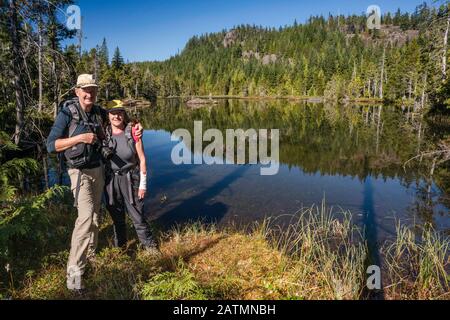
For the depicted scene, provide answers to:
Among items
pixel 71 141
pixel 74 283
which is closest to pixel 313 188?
pixel 74 283

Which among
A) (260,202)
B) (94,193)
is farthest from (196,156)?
(94,193)

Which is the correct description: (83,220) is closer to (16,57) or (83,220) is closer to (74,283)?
(74,283)

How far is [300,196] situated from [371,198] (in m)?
2.52

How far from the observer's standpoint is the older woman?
543 centimetres

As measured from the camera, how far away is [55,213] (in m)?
7.93

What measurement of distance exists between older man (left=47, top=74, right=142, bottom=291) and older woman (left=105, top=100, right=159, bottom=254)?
672 mm

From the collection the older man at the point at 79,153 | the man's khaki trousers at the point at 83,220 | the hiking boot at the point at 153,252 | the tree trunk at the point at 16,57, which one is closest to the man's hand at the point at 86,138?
the older man at the point at 79,153

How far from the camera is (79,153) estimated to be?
4473 millimetres

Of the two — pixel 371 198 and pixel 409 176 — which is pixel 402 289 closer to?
pixel 371 198

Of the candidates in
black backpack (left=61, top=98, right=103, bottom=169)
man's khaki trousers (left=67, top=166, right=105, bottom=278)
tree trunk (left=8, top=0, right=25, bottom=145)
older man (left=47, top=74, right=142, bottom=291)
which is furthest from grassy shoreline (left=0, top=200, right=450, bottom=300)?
tree trunk (left=8, top=0, right=25, bottom=145)

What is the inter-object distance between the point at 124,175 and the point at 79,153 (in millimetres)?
1242

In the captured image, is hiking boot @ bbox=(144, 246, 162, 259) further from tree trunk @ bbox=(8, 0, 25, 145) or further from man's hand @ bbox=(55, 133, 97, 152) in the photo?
tree trunk @ bbox=(8, 0, 25, 145)

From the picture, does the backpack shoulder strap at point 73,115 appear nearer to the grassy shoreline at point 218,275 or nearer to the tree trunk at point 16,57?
the grassy shoreline at point 218,275

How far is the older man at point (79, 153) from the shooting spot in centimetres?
430
